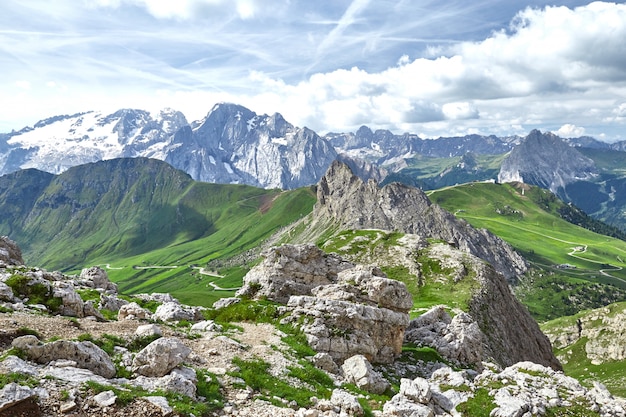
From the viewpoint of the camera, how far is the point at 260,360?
31.2m

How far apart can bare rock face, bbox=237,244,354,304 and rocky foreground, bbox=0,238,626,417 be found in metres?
0.43

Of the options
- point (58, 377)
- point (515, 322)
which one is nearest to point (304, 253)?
point (58, 377)

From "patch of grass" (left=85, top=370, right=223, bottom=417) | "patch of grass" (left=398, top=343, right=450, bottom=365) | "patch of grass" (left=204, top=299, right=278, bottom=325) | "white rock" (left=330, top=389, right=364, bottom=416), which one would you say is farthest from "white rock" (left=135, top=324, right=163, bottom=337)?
"patch of grass" (left=398, top=343, right=450, bottom=365)

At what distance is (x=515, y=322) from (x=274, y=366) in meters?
78.7

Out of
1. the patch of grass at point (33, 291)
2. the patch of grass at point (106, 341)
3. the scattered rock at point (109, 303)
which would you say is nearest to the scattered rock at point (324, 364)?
the patch of grass at point (106, 341)

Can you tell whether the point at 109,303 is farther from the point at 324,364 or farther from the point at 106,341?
the point at 324,364

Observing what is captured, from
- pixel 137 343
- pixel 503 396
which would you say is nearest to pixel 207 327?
pixel 137 343

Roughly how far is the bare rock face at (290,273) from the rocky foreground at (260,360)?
0.43 meters

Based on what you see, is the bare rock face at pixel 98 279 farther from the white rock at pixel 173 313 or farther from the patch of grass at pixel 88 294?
the white rock at pixel 173 313

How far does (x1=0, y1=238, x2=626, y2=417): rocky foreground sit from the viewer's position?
840 inches

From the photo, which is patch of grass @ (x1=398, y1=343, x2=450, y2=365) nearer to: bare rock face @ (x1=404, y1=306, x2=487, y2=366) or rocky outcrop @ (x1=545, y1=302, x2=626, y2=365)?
bare rock face @ (x1=404, y1=306, x2=487, y2=366)

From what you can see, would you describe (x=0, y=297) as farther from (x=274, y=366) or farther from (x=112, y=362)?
(x=274, y=366)

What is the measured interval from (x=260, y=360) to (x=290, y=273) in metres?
32.6

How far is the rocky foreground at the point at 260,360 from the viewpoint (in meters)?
21.3
